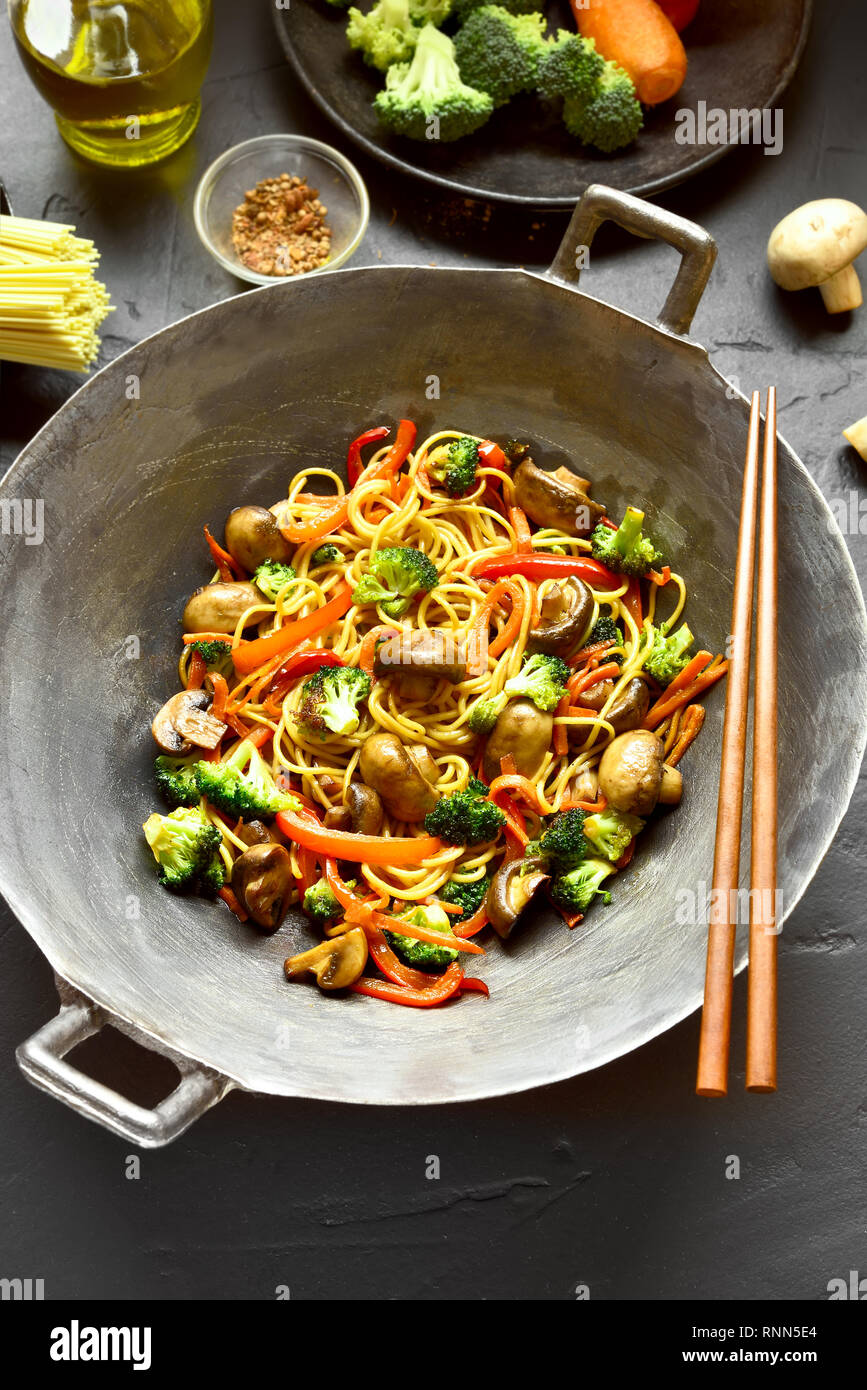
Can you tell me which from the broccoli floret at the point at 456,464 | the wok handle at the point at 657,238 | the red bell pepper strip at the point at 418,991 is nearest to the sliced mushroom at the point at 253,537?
the broccoli floret at the point at 456,464

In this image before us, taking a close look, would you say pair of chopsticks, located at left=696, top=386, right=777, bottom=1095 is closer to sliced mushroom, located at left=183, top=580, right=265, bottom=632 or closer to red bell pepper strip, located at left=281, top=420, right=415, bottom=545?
red bell pepper strip, located at left=281, top=420, right=415, bottom=545

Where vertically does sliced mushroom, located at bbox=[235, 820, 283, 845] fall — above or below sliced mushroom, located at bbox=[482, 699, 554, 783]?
below

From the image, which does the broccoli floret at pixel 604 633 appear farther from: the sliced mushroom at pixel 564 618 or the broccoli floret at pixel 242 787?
the broccoli floret at pixel 242 787

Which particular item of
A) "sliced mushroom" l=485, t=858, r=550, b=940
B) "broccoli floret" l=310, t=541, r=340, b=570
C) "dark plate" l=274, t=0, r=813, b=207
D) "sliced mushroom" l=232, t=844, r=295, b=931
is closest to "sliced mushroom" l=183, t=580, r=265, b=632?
"broccoli floret" l=310, t=541, r=340, b=570

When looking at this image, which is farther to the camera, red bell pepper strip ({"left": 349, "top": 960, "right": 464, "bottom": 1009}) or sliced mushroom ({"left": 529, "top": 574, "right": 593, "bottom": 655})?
sliced mushroom ({"left": 529, "top": 574, "right": 593, "bottom": 655})

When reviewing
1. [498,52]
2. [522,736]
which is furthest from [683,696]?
[498,52]
